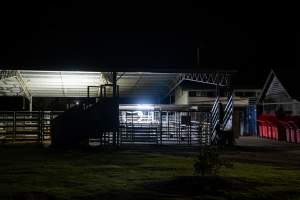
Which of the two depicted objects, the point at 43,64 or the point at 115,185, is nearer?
the point at 115,185

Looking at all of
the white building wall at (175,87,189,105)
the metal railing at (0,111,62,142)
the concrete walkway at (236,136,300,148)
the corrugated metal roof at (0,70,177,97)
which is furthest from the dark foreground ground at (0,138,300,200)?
the white building wall at (175,87,189,105)

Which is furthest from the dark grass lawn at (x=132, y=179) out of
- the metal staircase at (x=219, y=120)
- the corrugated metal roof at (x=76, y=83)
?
the corrugated metal roof at (x=76, y=83)

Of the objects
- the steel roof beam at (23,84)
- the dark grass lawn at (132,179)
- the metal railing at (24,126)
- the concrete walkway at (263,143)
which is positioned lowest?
the dark grass lawn at (132,179)

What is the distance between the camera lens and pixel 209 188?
10500mm

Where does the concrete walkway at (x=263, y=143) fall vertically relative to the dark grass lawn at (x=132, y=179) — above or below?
above

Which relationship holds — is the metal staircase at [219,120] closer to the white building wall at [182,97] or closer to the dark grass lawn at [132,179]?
the dark grass lawn at [132,179]

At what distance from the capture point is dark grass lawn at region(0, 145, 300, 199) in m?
10.1

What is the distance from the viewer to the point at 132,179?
12234mm

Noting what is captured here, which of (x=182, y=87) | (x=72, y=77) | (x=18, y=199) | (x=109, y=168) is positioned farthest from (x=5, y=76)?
(x=182, y=87)

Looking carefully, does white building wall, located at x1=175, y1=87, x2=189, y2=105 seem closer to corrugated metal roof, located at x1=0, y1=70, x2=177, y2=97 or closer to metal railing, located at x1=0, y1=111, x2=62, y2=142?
corrugated metal roof, located at x1=0, y1=70, x2=177, y2=97

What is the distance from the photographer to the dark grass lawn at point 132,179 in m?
10.1

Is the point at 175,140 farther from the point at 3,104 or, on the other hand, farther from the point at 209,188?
the point at 3,104

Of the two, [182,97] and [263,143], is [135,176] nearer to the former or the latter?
[263,143]

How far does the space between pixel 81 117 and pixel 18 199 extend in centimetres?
1336
